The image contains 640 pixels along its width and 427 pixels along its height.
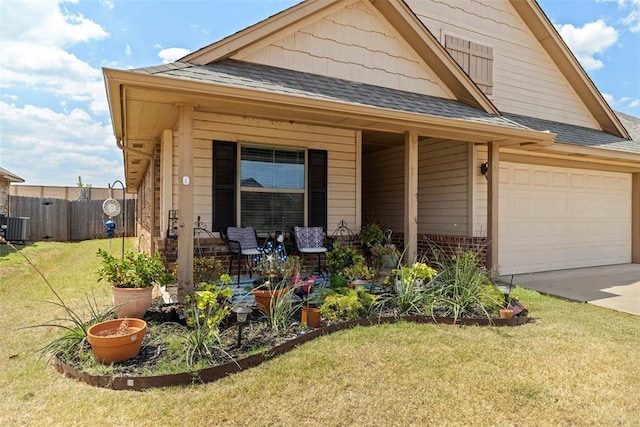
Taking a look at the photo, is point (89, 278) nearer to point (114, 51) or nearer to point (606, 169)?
point (114, 51)

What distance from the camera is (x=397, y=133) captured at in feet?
21.7

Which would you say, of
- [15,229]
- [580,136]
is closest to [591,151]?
[580,136]

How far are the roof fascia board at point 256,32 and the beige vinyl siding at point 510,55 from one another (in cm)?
279

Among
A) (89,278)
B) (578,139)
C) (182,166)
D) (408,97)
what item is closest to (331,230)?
(408,97)

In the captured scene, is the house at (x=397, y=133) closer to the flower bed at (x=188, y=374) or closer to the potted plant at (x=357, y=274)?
the potted plant at (x=357, y=274)

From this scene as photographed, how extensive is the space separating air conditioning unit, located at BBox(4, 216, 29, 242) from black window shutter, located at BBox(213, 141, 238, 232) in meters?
10.9

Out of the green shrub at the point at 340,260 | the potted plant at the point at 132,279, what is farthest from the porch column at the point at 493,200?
the potted plant at the point at 132,279

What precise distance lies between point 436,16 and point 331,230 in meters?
5.19

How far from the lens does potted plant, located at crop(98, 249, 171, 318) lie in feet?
12.8

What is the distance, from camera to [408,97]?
6.38 metres

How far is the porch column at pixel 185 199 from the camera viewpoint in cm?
429

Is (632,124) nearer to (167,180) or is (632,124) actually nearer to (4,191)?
(167,180)

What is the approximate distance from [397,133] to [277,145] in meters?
2.08

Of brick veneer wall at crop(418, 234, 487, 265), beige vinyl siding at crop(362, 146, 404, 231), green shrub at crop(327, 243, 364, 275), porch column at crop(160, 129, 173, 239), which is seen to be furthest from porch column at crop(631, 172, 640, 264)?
porch column at crop(160, 129, 173, 239)
